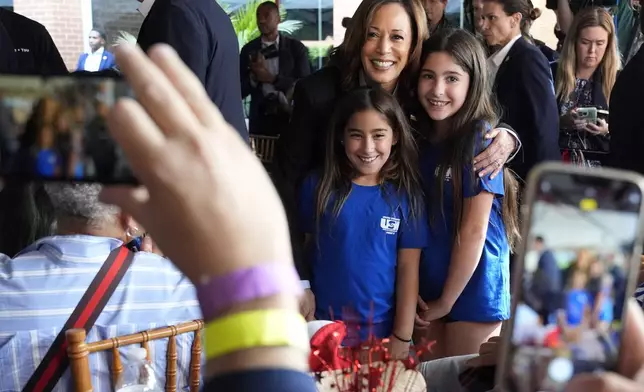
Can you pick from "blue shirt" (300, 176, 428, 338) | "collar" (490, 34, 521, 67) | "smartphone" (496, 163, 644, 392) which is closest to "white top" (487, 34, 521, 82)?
"collar" (490, 34, 521, 67)

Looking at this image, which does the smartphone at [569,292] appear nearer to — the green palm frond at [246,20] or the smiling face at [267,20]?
the smiling face at [267,20]

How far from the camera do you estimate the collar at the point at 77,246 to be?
4.94 feet

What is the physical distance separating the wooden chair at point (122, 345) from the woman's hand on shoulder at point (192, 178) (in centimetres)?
104

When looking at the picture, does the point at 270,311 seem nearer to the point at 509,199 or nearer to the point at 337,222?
the point at 337,222

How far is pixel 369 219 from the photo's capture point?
1.94 meters

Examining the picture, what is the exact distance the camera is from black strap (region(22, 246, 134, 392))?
1.40m

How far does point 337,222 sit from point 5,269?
2.70ft

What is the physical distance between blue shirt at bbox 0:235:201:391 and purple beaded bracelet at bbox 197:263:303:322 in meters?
1.16

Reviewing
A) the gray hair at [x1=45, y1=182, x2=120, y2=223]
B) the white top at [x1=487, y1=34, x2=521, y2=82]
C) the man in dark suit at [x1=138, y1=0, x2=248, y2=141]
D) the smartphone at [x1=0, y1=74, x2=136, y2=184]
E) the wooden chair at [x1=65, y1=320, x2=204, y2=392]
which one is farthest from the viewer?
the white top at [x1=487, y1=34, x2=521, y2=82]

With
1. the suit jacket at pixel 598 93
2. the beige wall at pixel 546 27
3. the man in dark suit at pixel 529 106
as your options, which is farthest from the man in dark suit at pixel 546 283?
the beige wall at pixel 546 27

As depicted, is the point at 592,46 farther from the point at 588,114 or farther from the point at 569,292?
the point at 569,292

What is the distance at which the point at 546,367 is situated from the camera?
455 millimetres

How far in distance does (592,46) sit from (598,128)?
1.33 feet

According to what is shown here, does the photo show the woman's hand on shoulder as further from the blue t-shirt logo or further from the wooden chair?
the blue t-shirt logo
